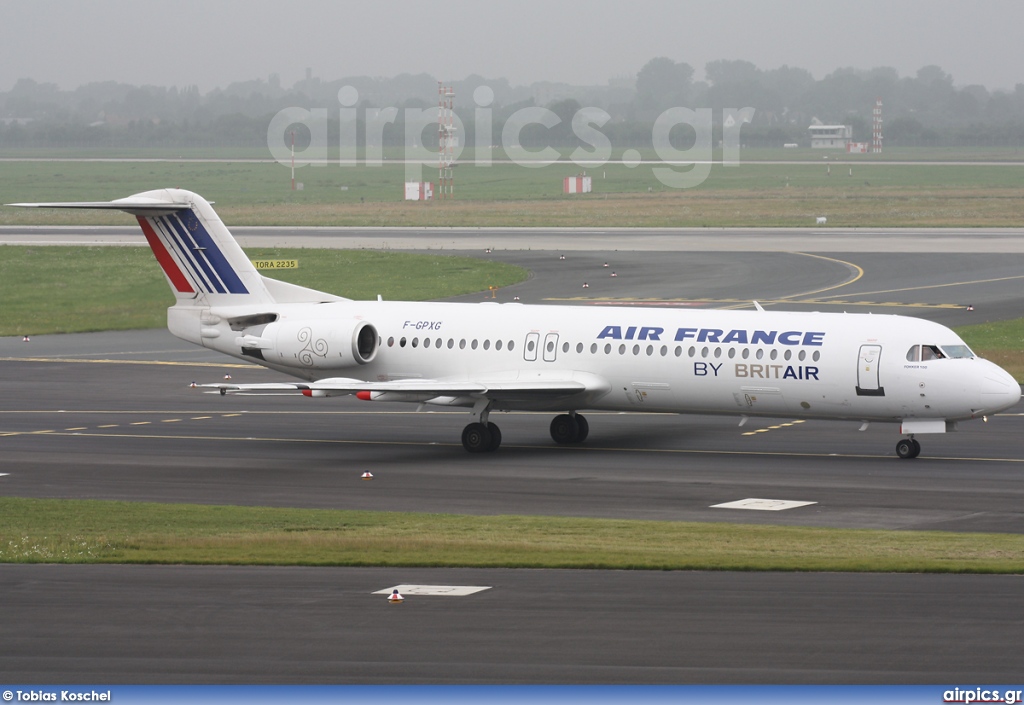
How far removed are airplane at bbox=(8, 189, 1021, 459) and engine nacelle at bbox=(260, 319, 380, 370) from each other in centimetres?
4

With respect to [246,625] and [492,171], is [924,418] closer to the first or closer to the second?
[246,625]

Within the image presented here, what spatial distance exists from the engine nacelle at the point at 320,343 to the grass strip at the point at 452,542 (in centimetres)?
921

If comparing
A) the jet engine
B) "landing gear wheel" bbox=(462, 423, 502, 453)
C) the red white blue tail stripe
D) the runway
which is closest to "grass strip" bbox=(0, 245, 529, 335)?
the runway

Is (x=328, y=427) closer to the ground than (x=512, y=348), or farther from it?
closer to the ground

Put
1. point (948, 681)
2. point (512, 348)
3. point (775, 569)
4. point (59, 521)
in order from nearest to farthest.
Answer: point (948, 681) → point (775, 569) → point (59, 521) → point (512, 348)

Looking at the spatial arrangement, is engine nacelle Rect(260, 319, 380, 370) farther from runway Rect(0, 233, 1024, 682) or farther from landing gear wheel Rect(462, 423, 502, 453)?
landing gear wheel Rect(462, 423, 502, 453)

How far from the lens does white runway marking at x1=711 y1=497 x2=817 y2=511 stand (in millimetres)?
27906

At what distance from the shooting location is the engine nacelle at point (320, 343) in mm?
36688

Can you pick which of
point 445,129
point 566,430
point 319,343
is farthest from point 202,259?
point 445,129

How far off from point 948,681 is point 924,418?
59.7 ft

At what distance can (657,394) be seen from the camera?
113 feet

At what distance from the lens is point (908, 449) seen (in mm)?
33219

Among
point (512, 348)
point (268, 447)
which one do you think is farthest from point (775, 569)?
point (268, 447)

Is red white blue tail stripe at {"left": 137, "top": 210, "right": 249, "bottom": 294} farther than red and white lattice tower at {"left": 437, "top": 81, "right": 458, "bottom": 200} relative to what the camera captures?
No
